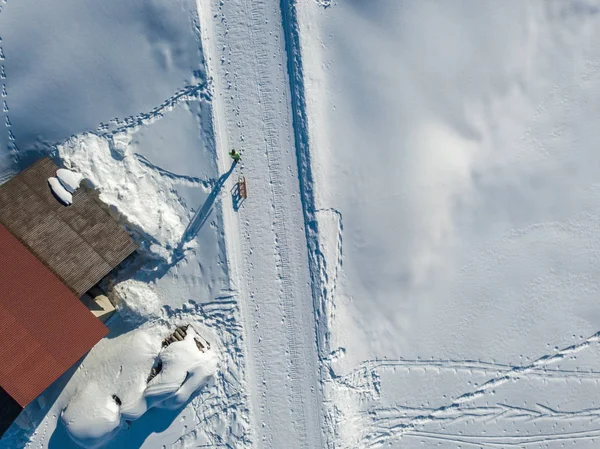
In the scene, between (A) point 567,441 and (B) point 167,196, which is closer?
(B) point 167,196

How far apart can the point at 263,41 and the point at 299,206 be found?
19.1ft

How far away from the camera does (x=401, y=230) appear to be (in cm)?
1552

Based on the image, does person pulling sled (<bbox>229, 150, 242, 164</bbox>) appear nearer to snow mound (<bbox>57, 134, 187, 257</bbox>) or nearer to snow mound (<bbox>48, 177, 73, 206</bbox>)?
snow mound (<bbox>57, 134, 187, 257</bbox>)

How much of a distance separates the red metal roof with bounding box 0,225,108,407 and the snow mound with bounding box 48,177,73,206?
1.77 metres

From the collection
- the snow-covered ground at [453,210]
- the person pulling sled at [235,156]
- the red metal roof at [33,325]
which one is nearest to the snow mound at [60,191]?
the red metal roof at [33,325]

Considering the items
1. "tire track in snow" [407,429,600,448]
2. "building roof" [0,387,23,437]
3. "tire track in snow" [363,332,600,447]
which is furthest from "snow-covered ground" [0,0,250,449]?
"tire track in snow" [407,429,600,448]

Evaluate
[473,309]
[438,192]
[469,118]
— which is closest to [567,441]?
[473,309]

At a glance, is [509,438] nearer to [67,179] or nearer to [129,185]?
[129,185]

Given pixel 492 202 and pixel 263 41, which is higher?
pixel 492 202

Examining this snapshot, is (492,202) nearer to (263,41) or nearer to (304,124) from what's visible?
(304,124)

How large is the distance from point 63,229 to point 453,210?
12835 millimetres

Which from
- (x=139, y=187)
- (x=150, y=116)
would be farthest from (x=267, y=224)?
(x=150, y=116)

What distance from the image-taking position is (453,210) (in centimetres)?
1557

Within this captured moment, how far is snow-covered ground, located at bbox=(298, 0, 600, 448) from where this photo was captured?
1534 cm
